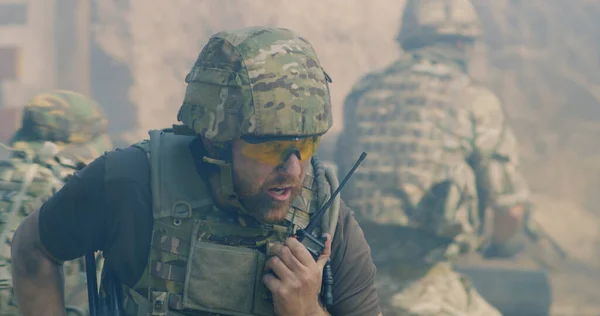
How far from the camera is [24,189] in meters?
3.86

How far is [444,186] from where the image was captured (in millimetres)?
6270

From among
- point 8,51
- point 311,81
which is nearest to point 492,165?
point 311,81

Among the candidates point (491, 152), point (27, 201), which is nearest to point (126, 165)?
point (27, 201)

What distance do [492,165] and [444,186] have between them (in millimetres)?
380

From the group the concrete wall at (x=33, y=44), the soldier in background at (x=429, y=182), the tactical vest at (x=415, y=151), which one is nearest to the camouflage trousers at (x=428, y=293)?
the soldier in background at (x=429, y=182)

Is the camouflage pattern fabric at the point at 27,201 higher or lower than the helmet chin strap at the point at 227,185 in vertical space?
lower

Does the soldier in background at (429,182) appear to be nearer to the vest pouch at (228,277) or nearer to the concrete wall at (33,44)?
the vest pouch at (228,277)

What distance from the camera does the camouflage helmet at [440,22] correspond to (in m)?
7.45

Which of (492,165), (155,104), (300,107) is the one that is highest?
(300,107)

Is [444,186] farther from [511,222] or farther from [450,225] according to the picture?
[511,222]

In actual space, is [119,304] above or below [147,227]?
below

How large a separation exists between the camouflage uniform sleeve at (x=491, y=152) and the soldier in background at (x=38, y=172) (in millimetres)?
2810

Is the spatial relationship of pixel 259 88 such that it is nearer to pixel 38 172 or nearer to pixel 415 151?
pixel 38 172

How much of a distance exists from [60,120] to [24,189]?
978mm
